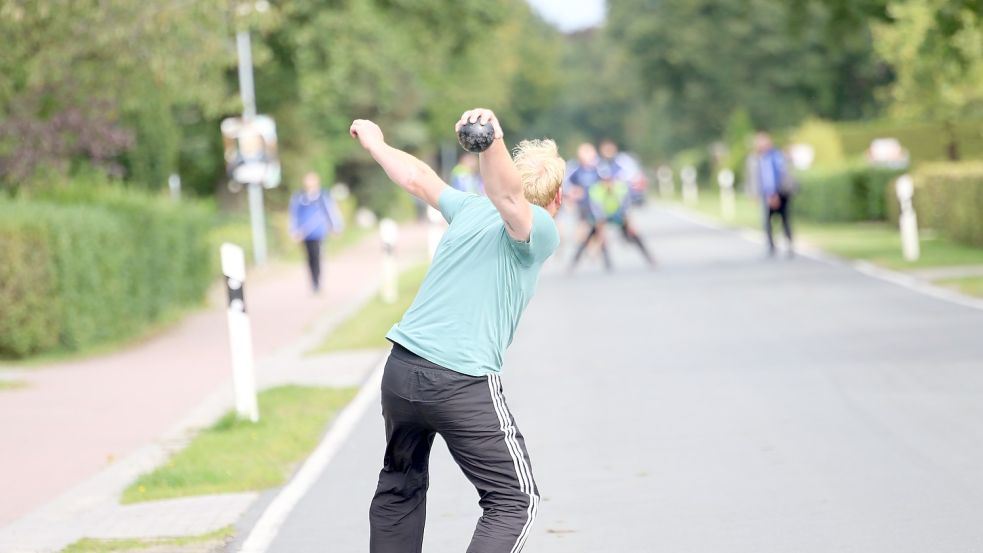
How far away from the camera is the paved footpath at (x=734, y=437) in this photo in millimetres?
7059

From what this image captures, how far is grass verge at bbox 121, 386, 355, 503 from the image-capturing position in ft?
28.9

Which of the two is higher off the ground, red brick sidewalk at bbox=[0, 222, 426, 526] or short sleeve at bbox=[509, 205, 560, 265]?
short sleeve at bbox=[509, 205, 560, 265]

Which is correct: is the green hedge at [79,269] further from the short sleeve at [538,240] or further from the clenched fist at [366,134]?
the short sleeve at [538,240]

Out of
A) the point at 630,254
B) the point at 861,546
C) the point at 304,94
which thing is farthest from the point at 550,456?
the point at 304,94

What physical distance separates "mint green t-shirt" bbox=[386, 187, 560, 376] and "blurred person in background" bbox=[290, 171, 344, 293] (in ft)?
61.6

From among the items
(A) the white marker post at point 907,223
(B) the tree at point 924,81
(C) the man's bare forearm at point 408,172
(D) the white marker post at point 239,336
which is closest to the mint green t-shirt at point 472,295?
(C) the man's bare forearm at point 408,172

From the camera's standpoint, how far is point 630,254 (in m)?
29.3

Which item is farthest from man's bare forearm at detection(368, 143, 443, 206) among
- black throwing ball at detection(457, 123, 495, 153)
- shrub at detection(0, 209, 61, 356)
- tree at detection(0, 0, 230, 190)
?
tree at detection(0, 0, 230, 190)

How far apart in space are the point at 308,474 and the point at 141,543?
179 cm

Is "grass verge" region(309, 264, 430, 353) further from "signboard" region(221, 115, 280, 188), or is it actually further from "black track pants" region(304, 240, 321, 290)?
"signboard" region(221, 115, 280, 188)

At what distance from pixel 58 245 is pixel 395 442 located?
10.7 metres

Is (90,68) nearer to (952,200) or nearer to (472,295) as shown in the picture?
(952,200)

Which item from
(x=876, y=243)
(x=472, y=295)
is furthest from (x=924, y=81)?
(x=472, y=295)

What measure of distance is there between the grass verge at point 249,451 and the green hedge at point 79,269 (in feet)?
12.5
